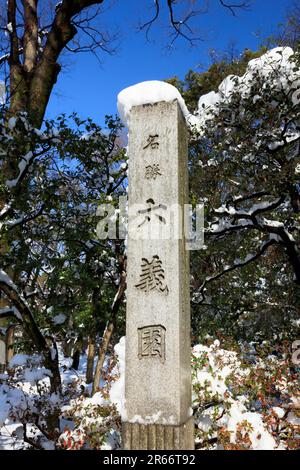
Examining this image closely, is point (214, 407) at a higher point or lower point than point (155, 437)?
higher

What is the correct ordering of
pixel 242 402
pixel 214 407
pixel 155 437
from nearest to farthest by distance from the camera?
1. pixel 155 437
2. pixel 214 407
3. pixel 242 402

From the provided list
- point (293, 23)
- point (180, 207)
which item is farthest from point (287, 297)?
point (180, 207)

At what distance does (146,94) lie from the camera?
465 cm

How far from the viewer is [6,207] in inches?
249

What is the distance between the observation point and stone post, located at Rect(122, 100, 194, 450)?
3.93 m

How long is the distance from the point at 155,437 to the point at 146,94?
380cm

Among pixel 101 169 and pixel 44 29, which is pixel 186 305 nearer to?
pixel 101 169

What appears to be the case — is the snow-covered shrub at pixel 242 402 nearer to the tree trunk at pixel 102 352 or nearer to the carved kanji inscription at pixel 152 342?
the carved kanji inscription at pixel 152 342

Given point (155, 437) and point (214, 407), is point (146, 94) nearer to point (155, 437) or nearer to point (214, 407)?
point (155, 437)

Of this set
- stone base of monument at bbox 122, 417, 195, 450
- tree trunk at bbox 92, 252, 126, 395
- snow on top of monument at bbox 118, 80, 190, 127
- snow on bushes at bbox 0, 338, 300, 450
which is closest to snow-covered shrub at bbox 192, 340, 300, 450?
snow on bushes at bbox 0, 338, 300, 450

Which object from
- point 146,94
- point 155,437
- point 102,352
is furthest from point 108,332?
point 146,94

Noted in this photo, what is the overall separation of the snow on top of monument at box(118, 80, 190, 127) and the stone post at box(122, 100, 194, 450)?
8 cm
